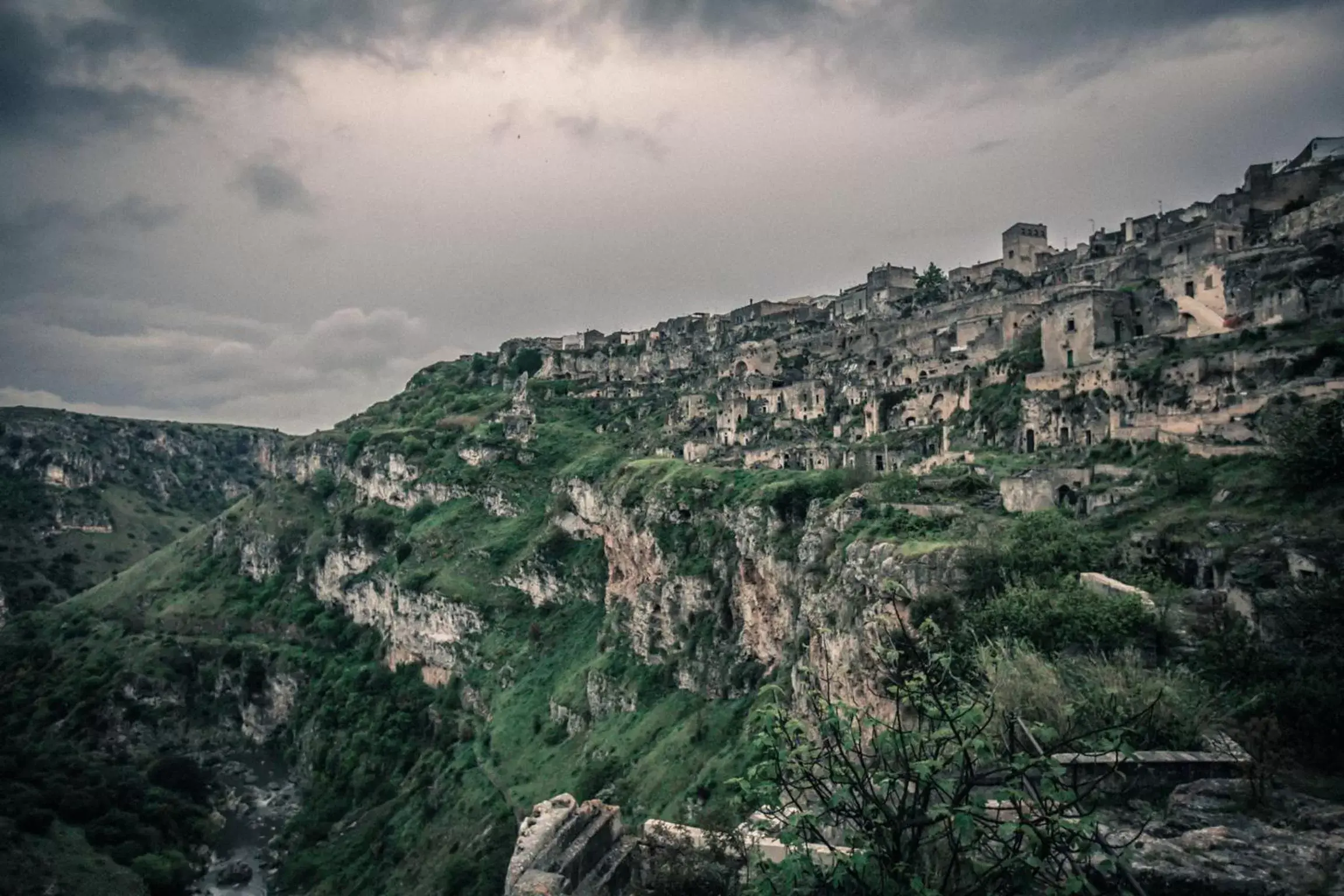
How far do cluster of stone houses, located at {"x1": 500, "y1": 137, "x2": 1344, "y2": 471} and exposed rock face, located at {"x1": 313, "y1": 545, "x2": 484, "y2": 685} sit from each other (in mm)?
23932

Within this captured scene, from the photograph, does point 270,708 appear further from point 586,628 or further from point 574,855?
point 574,855

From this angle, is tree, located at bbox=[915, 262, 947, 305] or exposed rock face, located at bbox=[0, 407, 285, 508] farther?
exposed rock face, located at bbox=[0, 407, 285, 508]

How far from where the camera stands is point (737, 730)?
37188 millimetres

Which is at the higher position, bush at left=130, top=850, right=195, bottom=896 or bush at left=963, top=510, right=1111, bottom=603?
bush at left=963, top=510, right=1111, bottom=603

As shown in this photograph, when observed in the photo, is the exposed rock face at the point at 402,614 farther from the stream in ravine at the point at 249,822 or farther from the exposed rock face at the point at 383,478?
the stream in ravine at the point at 249,822

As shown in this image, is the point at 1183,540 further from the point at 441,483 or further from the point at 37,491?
the point at 37,491

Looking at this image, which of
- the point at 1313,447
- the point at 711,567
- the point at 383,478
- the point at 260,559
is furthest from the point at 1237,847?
the point at 260,559

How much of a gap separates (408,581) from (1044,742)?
219 ft

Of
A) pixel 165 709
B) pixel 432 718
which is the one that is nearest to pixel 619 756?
pixel 432 718

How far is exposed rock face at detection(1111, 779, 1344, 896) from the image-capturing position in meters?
7.60

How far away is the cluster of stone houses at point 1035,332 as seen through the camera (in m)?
37.0

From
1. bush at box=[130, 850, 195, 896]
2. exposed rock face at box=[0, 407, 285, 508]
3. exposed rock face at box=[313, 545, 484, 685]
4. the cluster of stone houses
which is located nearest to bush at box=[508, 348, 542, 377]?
the cluster of stone houses

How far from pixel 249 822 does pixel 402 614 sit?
1942cm

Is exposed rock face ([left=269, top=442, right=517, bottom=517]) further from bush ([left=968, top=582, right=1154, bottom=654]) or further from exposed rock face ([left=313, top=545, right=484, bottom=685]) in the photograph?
bush ([left=968, top=582, right=1154, bottom=654])
